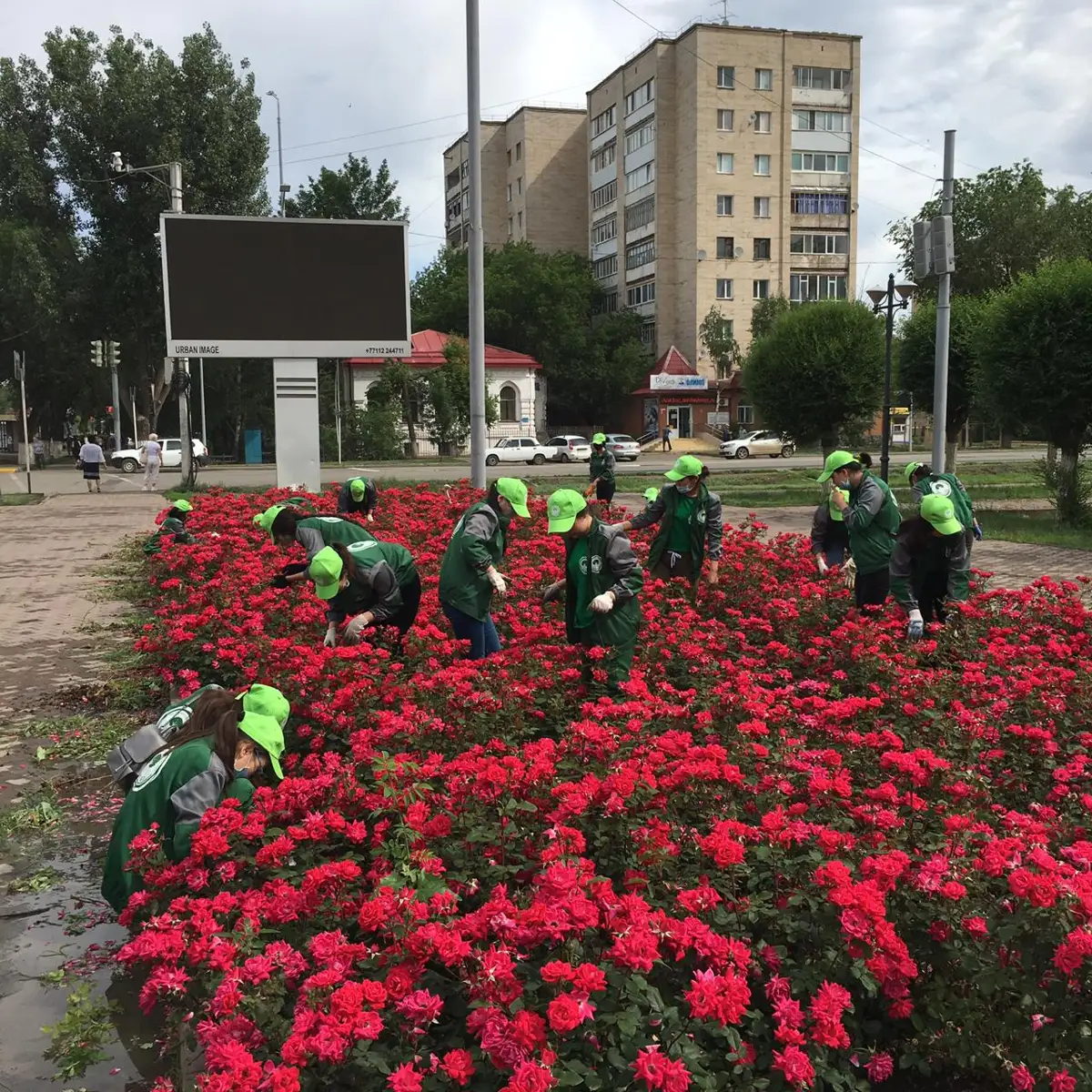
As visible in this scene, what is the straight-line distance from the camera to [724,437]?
56.1 metres

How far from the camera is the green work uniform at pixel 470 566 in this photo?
589 cm

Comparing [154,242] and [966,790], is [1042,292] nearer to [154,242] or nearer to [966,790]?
[966,790]

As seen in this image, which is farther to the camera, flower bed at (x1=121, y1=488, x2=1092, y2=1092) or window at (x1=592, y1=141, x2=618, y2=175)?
window at (x1=592, y1=141, x2=618, y2=175)

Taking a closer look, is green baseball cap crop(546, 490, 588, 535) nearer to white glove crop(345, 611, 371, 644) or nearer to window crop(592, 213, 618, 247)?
white glove crop(345, 611, 371, 644)

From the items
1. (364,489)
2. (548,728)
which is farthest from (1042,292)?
(548,728)

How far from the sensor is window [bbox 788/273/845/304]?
60.8m

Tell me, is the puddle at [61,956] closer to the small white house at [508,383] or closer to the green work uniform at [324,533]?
the green work uniform at [324,533]

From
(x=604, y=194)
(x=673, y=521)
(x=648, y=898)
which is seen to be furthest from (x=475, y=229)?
(x=604, y=194)

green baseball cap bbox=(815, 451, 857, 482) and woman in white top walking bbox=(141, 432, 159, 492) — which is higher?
green baseball cap bbox=(815, 451, 857, 482)

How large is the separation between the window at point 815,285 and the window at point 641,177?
35.0ft

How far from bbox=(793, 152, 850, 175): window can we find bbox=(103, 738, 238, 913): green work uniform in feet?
206

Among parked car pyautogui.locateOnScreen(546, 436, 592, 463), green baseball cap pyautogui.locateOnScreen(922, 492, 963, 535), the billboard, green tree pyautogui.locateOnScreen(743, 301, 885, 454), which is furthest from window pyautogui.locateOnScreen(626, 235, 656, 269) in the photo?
green baseball cap pyautogui.locateOnScreen(922, 492, 963, 535)

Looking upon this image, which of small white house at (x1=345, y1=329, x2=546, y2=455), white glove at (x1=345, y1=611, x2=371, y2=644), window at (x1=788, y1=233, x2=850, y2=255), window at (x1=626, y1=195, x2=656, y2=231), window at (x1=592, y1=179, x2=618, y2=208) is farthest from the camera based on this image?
window at (x1=592, y1=179, x2=618, y2=208)

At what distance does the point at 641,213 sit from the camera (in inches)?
2500
